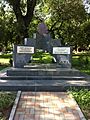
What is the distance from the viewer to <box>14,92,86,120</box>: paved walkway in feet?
21.9

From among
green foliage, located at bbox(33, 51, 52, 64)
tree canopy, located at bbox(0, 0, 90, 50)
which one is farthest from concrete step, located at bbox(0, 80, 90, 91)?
tree canopy, located at bbox(0, 0, 90, 50)

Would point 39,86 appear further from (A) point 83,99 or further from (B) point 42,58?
(B) point 42,58

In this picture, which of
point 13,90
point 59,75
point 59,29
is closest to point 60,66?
point 59,75

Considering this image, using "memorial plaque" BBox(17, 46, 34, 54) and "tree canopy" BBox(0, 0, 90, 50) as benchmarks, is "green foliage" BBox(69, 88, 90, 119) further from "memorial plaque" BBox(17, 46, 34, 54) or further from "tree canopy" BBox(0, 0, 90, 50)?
"tree canopy" BBox(0, 0, 90, 50)

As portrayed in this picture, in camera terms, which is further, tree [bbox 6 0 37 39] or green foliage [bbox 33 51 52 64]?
tree [bbox 6 0 37 39]

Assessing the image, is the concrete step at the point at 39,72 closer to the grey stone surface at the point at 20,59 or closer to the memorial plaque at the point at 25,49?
the grey stone surface at the point at 20,59

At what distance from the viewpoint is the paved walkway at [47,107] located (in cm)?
668

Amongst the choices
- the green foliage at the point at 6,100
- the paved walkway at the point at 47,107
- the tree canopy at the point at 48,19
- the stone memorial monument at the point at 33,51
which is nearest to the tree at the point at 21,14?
the tree canopy at the point at 48,19

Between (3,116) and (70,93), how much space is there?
2920mm

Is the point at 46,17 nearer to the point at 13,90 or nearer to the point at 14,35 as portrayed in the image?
the point at 14,35

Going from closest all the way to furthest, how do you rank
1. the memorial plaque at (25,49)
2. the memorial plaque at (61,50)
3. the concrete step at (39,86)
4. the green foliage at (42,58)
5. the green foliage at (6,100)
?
1. the green foliage at (6,100)
2. the concrete step at (39,86)
3. the memorial plaque at (25,49)
4. the memorial plaque at (61,50)
5. the green foliage at (42,58)

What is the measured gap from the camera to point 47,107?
756 centimetres

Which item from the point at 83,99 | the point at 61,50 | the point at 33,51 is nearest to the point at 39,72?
the point at 33,51

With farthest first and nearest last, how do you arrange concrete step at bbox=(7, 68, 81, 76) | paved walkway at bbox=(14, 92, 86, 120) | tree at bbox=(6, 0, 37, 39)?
tree at bbox=(6, 0, 37, 39) < concrete step at bbox=(7, 68, 81, 76) < paved walkway at bbox=(14, 92, 86, 120)
